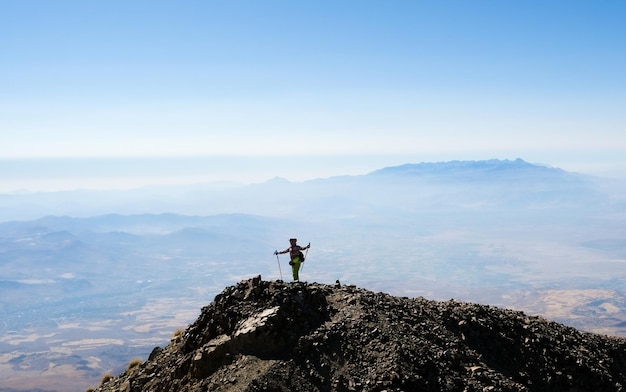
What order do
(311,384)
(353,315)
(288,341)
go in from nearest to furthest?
(311,384), (288,341), (353,315)

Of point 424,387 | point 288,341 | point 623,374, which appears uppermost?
point 288,341

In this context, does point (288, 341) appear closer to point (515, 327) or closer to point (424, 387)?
point (424, 387)

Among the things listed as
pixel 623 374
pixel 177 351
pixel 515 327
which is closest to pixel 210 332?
pixel 177 351

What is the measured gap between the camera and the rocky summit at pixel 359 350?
51.4ft

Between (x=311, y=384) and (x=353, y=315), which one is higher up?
(x=353, y=315)

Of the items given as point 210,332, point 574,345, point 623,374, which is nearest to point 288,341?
point 210,332

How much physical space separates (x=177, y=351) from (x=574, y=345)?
14.2 m

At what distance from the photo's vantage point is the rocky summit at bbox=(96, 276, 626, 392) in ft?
51.4

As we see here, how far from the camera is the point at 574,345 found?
813 inches

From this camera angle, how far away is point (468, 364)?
55.9 feet

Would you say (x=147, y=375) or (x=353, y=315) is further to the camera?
(x=147, y=375)

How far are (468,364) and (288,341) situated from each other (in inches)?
214

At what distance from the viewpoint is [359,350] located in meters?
16.4

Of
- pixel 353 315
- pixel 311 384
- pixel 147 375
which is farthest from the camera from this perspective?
pixel 147 375
